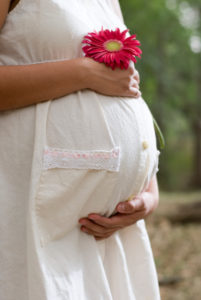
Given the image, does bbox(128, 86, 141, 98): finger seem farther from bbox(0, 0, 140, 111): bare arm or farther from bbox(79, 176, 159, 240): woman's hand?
bbox(79, 176, 159, 240): woman's hand

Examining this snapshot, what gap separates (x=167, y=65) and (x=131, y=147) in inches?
323

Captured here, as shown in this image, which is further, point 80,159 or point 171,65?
point 171,65

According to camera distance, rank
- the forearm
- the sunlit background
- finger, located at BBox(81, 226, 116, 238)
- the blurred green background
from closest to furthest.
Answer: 1. the forearm
2. finger, located at BBox(81, 226, 116, 238)
3. the sunlit background
4. the blurred green background

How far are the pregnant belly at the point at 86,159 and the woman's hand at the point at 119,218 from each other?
0.02 metres

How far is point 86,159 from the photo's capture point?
1078 millimetres

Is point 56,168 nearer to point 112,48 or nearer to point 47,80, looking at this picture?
point 47,80

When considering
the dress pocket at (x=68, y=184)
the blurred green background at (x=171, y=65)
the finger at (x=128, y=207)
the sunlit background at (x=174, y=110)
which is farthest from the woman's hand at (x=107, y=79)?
the blurred green background at (x=171, y=65)

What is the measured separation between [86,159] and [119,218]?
0.75 feet

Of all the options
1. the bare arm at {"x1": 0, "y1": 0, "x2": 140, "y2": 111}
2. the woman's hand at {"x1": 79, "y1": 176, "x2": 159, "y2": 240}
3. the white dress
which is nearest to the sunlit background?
the woman's hand at {"x1": 79, "y1": 176, "x2": 159, "y2": 240}

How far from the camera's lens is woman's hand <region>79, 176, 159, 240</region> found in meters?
1.15

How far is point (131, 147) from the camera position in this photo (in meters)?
1.15

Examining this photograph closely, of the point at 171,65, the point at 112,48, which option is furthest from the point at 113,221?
the point at 171,65

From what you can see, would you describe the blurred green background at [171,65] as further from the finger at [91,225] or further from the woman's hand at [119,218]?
the finger at [91,225]

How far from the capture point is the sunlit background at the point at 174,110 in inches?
172
